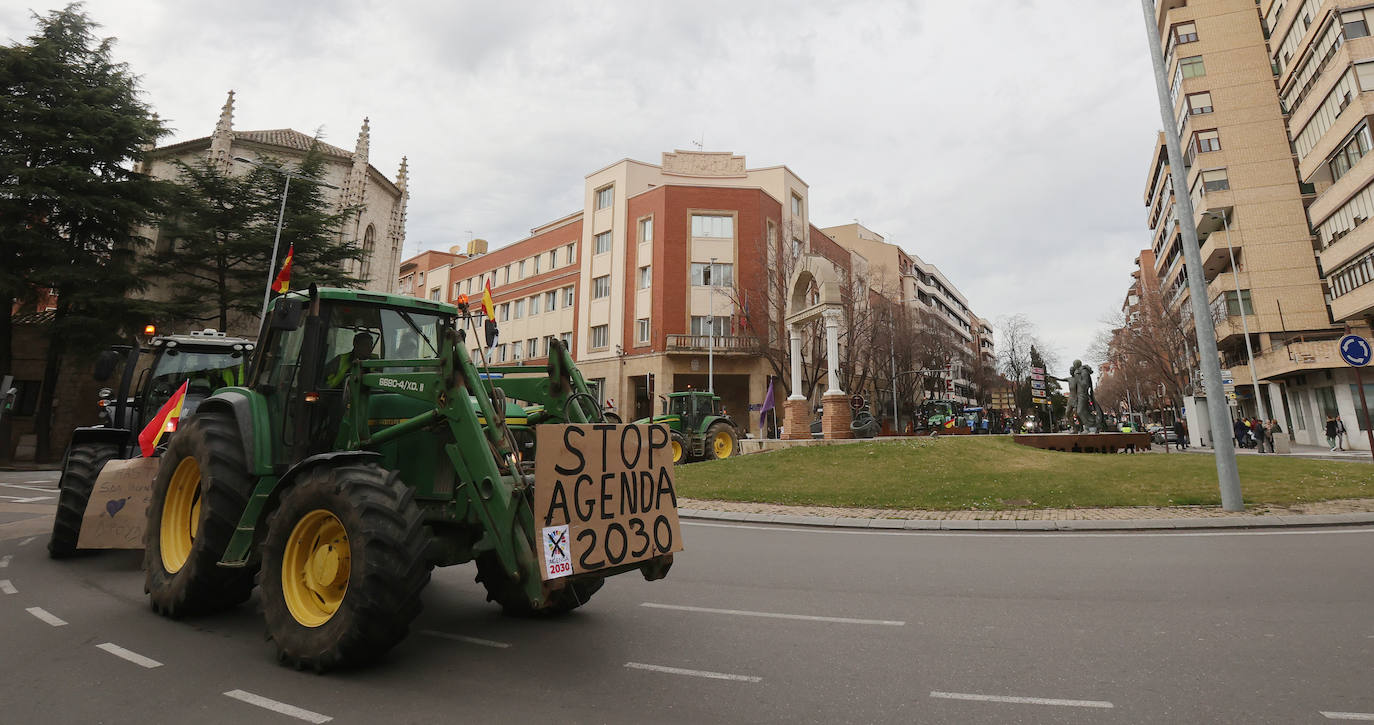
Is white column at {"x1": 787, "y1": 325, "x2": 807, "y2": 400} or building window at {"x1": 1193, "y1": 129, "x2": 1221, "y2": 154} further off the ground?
building window at {"x1": 1193, "y1": 129, "x2": 1221, "y2": 154}

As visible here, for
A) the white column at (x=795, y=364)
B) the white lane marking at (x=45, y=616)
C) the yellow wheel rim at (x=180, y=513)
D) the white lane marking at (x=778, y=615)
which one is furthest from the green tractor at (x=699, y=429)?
the white lane marking at (x=45, y=616)

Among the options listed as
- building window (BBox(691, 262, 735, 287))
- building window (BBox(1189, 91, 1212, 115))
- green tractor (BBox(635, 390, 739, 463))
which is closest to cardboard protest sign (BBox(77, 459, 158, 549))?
green tractor (BBox(635, 390, 739, 463))

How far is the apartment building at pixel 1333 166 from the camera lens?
2917 centimetres

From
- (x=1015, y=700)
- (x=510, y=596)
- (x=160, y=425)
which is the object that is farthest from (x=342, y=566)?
(x=160, y=425)

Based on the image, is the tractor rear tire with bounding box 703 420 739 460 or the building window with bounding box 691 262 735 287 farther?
the building window with bounding box 691 262 735 287

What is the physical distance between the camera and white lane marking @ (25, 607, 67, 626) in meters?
4.82

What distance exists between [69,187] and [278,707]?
34384mm

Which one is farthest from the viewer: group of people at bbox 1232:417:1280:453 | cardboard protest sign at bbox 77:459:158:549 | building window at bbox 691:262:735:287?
building window at bbox 691:262:735:287

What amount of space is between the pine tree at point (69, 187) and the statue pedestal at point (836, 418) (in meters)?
29.5

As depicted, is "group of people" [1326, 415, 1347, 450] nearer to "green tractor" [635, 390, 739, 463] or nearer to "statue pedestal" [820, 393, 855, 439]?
"statue pedestal" [820, 393, 855, 439]

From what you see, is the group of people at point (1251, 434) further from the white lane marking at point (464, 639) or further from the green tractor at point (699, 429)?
the white lane marking at point (464, 639)

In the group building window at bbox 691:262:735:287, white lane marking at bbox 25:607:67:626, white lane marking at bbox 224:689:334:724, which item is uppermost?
building window at bbox 691:262:735:287

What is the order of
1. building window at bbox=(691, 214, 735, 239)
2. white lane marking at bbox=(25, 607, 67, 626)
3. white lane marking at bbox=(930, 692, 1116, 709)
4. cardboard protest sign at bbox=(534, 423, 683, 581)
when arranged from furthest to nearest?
building window at bbox=(691, 214, 735, 239) → white lane marking at bbox=(25, 607, 67, 626) → cardboard protest sign at bbox=(534, 423, 683, 581) → white lane marking at bbox=(930, 692, 1116, 709)

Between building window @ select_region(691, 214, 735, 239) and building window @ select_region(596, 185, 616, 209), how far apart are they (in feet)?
23.9
